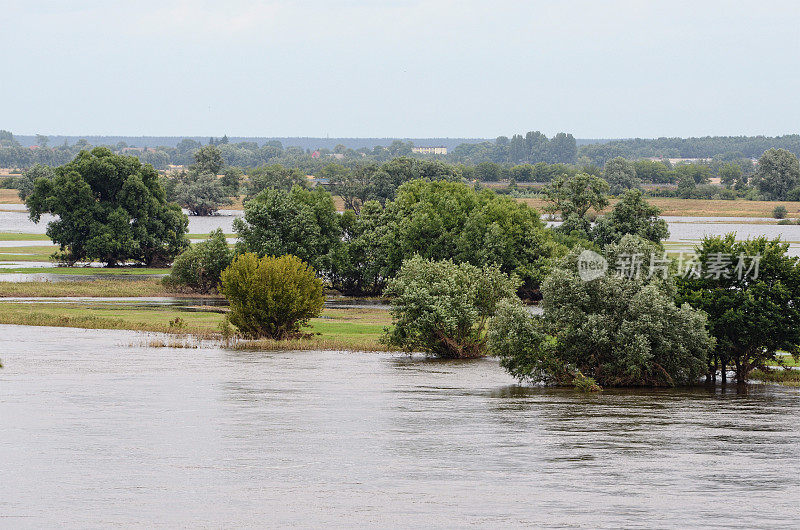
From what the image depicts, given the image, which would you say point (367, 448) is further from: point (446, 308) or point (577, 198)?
point (577, 198)

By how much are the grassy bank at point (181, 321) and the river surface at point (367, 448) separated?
6.73 m

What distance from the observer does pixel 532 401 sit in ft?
162

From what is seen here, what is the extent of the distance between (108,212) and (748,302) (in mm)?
82576

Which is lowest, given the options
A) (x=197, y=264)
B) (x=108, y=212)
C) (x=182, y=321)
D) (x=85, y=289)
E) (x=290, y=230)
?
(x=85, y=289)

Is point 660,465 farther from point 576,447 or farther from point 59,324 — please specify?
point 59,324

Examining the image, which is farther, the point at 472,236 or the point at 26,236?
the point at 26,236

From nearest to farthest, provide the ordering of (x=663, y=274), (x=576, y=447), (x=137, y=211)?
(x=576, y=447), (x=663, y=274), (x=137, y=211)

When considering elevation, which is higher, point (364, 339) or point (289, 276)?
point (289, 276)

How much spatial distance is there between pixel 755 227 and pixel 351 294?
316ft

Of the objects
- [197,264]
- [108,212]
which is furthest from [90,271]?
[197,264]

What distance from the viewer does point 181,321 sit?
73.7 m

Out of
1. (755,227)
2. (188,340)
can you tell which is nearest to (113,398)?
(188,340)

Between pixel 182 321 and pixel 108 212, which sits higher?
pixel 108 212

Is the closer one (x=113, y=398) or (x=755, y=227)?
(x=113, y=398)
